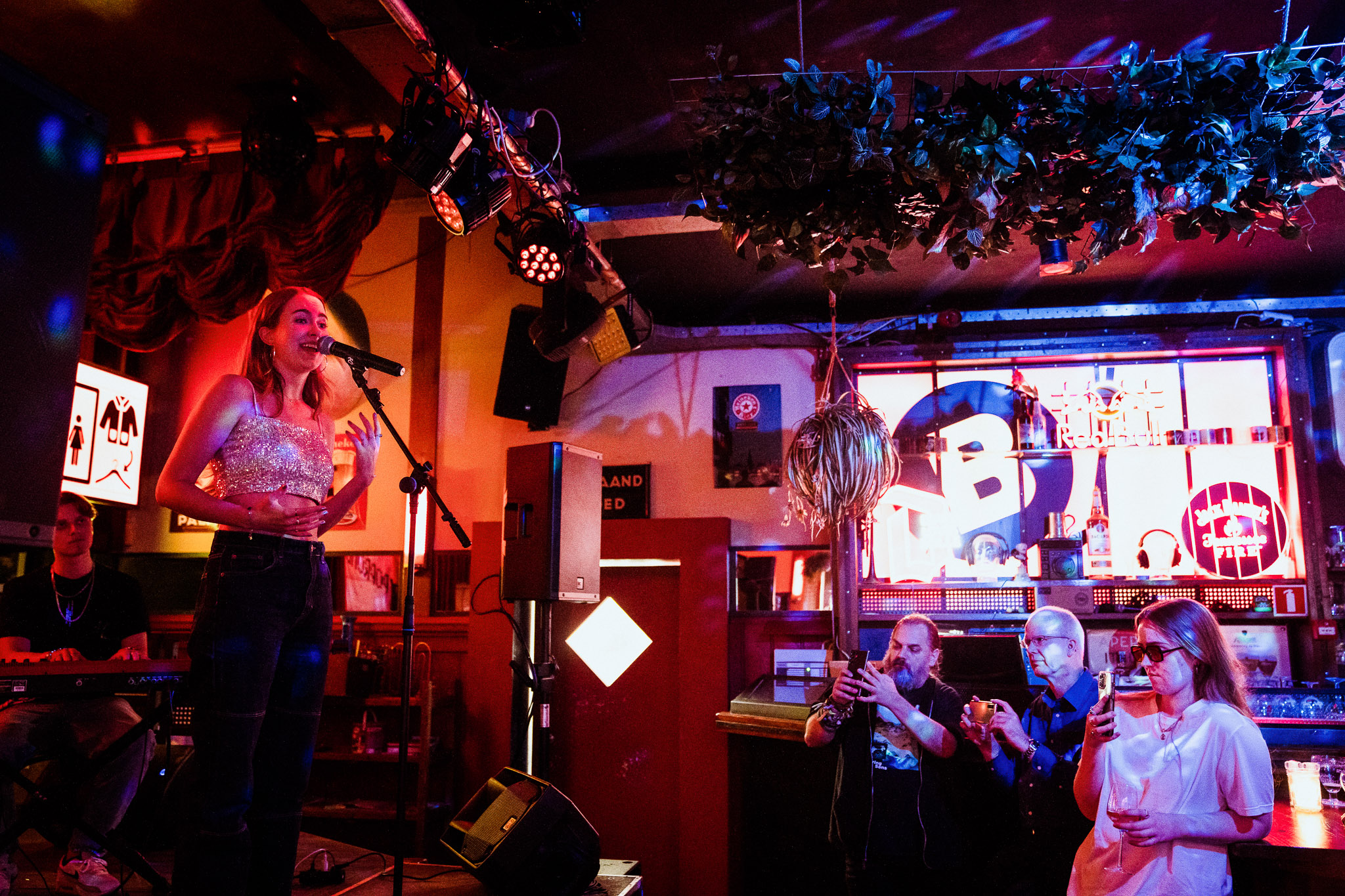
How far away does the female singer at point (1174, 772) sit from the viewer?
2379 millimetres

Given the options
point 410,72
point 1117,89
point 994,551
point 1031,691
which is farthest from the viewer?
point 994,551

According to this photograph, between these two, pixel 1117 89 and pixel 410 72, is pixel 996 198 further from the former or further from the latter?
pixel 410 72

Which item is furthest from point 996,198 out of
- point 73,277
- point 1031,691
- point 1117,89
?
point 1031,691

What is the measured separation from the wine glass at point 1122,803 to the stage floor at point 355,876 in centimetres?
185

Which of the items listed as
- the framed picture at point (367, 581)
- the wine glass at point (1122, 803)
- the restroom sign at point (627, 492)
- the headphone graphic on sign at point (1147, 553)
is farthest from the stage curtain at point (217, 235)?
the headphone graphic on sign at point (1147, 553)

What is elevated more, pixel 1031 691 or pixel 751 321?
pixel 751 321

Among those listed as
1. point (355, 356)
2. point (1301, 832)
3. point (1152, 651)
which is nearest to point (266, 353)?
point (355, 356)

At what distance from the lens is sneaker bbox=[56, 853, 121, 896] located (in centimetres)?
303

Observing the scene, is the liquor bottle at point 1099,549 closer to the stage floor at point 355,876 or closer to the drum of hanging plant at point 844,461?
the drum of hanging plant at point 844,461

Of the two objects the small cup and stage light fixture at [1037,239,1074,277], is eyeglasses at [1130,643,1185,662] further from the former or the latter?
stage light fixture at [1037,239,1074,277]

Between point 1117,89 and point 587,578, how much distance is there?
3086 millimetres

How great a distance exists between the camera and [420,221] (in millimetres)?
6539

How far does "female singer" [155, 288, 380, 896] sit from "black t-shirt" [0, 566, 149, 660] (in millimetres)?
2364

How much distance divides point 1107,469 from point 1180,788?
3.34 meters
